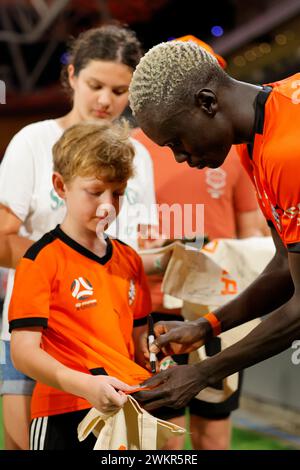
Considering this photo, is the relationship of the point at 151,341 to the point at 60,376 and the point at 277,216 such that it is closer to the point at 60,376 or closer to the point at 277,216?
the point at 60,376

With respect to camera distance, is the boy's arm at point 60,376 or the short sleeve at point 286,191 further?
the boy's arm at point 60,376

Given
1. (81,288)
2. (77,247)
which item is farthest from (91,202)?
(81,288)

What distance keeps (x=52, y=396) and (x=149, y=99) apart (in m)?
0.79

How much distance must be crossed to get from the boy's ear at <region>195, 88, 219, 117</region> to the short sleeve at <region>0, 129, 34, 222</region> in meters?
0.75

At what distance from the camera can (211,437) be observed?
2.99m

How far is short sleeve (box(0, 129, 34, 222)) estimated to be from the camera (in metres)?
2.36

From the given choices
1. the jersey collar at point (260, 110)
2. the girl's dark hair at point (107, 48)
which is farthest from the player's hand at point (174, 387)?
the girl's dark hair at point (107, 48)

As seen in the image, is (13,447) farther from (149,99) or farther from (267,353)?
(149,99)

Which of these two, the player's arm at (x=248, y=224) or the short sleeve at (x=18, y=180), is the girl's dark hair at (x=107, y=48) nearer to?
the short sleeve at (x=18, y=180)

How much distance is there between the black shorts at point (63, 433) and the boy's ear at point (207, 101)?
0.81 m

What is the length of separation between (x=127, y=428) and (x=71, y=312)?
0.33 meters

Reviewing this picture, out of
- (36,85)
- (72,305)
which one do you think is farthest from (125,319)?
(36,85)

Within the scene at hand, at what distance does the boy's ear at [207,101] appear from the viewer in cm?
179

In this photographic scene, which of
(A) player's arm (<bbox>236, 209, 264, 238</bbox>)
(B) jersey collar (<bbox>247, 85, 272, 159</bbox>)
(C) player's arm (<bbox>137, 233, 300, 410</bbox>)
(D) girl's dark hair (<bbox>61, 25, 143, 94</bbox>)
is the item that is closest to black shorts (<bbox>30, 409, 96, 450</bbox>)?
(C) player's arm (<bbox>137, 233, 300, 410</bbox>)
